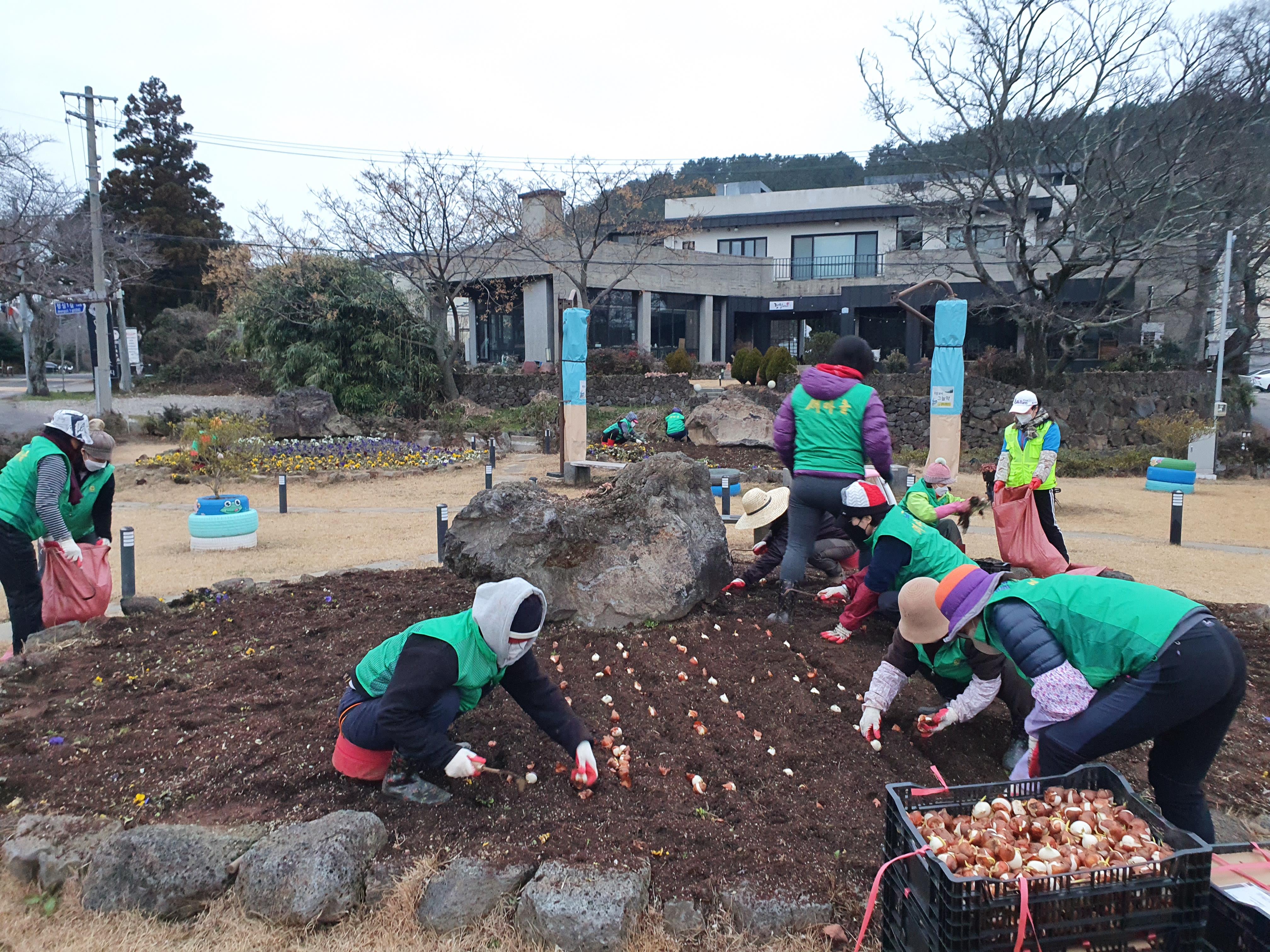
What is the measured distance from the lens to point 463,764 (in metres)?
3.24

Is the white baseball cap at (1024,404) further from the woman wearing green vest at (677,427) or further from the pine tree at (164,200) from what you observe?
the pine tree at (164,200)

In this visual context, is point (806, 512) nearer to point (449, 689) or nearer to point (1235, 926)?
point (449, 689)

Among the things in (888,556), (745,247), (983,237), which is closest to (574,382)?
(888,556)

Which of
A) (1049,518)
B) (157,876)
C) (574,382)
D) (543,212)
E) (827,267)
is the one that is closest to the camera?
(157,876)

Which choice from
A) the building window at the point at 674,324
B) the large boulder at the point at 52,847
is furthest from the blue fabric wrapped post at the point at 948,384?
the building window at the point at 674,324

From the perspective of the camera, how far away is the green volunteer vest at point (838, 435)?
18.2 ft

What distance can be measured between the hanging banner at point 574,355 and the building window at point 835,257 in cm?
2456

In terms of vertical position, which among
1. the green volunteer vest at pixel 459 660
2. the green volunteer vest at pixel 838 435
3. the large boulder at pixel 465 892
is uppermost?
the green volunteer vest at pixel 838 435

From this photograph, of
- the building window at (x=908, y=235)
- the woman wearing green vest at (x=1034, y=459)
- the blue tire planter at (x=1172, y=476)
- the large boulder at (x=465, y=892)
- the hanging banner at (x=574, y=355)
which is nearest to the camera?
the large boulder at (x=465, y=892)

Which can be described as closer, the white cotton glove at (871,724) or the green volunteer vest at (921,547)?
the white cotton glove at (871,724)

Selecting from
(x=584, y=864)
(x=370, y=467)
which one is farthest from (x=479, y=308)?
(x=584, y=864)

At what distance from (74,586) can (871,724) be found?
5.15 meters

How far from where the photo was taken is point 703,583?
5547 mm

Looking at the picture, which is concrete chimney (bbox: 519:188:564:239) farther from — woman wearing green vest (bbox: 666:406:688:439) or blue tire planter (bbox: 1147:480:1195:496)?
blue tire planter (bbox: 1147:480:1195:496)
